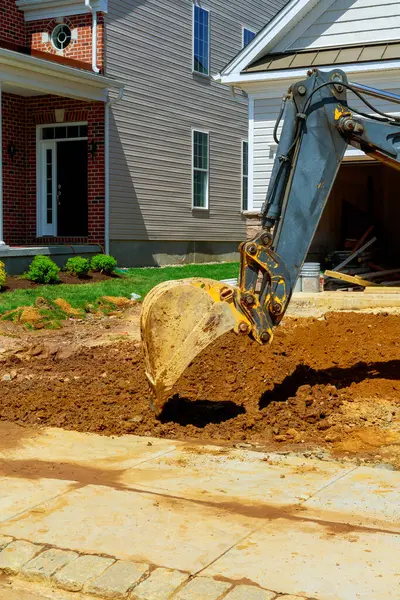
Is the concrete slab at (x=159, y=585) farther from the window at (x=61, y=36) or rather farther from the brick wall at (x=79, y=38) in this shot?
the window at (x=61, y=36)

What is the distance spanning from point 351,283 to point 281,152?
8839 millimetres

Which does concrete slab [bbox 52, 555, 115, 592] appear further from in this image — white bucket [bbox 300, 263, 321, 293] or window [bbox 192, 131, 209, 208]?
window [bbox 192, 131, 209, 208]

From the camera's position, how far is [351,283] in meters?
16.2

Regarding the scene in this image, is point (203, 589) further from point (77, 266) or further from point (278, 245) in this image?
point (77, 266)

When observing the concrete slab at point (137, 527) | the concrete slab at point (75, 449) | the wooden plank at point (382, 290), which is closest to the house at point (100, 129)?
the wooden plank at point (382, 290)

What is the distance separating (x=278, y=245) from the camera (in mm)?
7598

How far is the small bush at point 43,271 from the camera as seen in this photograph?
17484 mm

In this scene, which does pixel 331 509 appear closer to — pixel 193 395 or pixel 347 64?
pixel 193 395

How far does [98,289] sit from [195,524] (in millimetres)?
12060

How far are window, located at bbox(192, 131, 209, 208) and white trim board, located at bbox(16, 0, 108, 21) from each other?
5.90m

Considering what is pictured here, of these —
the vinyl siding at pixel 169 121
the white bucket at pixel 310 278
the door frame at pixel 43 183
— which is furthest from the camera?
the vinyl siding at pixel 169 121

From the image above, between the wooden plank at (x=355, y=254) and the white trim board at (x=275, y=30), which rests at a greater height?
the white trim board at (x=275, y=30)

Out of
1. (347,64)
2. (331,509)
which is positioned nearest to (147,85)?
(347,64)

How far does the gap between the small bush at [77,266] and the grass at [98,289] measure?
565mm
